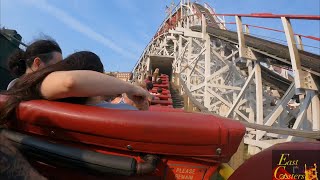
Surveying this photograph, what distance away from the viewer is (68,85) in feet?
4.13

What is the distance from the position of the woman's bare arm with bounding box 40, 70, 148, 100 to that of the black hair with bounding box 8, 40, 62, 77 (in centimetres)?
50

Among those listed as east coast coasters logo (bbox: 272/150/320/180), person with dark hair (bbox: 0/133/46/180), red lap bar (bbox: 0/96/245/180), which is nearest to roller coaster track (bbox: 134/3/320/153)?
east coast coasters logo (bbox: 272/150/320/180)

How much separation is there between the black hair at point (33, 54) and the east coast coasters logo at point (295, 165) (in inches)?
51.9

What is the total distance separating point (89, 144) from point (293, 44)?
5.47 m

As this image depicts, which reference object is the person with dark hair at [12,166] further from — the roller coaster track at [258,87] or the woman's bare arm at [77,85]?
the roller coaster track at [258,87]

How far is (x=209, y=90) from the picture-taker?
1019 centimetres

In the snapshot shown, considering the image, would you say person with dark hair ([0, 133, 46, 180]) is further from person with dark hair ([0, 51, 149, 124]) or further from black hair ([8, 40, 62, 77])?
black hair ([8, 40, 62, 77])

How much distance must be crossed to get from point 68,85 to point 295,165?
1.05 metres

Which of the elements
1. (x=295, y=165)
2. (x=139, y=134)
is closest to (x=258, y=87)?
(x=295, y=165)

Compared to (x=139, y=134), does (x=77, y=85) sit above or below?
above

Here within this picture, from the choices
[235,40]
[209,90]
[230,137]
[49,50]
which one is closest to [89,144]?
[230,137]

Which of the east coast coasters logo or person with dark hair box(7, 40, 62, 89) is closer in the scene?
the east coast coasters logo

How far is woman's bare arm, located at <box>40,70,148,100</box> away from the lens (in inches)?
49.9

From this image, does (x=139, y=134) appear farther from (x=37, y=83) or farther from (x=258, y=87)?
(x=258, y=87)
